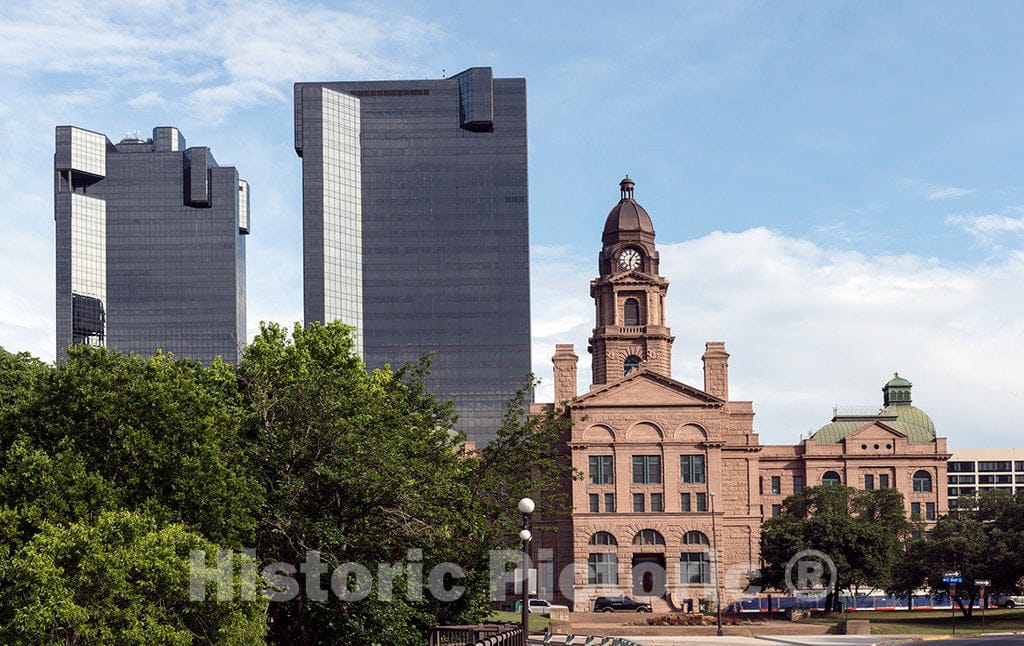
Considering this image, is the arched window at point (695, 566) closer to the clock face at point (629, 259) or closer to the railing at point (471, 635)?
the clock face at point (629, 259)

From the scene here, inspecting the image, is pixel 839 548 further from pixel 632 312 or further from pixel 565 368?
pixel 632 312

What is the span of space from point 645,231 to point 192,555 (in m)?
96.0

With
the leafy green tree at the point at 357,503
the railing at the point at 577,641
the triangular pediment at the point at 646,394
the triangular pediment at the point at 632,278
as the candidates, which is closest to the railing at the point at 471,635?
the leafy green tree at the point at 357,503

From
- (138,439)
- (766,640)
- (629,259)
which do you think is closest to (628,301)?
(629,259)

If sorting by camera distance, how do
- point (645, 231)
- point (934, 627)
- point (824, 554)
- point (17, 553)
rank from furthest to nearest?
point (645, 231) < point (824, 554) < point (934, 627) < point (17, 553)

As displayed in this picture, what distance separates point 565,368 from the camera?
11519 centimetres

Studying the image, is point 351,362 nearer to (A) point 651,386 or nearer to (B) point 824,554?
(B) point 824,554

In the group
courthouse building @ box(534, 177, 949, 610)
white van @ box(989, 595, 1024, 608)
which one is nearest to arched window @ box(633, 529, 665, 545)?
courthouse building @ box(534, 177, 949, 610)

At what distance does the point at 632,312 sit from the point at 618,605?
3553 centimetres

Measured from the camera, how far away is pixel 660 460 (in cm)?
11200

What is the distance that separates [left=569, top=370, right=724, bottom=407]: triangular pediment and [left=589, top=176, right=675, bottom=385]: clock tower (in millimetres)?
9330

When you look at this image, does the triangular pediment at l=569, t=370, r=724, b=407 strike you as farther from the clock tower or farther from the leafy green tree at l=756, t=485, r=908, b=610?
the leafy green tree at l=756, t=485, r=908, b=610

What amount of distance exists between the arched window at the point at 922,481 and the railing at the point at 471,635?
370 ft

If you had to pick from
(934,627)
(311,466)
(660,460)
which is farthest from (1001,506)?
(311,466)
